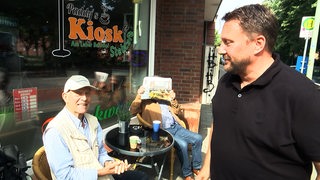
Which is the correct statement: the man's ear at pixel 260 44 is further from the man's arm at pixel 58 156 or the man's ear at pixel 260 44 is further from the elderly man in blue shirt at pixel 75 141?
the man's arm at pixel 58 156

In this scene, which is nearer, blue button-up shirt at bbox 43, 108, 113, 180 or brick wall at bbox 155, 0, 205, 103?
blue button-up shirt at bbox 43, 108, 113, 180

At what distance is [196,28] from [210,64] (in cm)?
365

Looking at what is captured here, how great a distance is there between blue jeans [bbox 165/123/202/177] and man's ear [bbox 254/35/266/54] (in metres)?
2.35

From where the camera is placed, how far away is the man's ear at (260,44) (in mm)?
1556

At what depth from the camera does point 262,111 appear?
1521 mm

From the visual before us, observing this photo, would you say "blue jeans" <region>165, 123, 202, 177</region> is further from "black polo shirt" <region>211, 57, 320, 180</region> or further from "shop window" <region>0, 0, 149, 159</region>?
"black polo shirt" <region>211, 57, 320, 180</region>

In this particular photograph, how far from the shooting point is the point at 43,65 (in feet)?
10.0

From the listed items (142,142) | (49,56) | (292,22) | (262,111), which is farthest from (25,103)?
(292,22)

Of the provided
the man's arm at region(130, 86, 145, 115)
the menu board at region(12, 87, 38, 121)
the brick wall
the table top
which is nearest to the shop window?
the menu board at region(12, 87, 38, 121)

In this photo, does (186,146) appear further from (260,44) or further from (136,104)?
(260,44)

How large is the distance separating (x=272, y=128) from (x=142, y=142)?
5.93 feet

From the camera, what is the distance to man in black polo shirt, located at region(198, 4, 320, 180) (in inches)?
55.7

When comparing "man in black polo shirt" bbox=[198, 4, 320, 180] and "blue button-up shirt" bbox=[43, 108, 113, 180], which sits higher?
"man in black polo shirt" bbox=[198, 4, 320, 180]

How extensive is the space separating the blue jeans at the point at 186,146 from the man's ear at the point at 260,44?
2.35 meters
